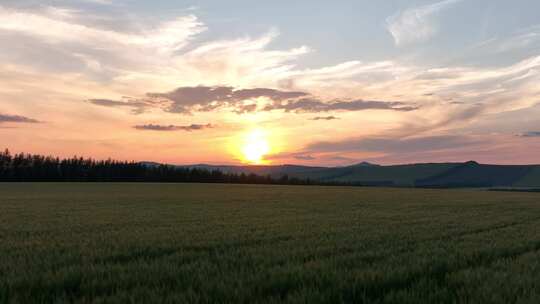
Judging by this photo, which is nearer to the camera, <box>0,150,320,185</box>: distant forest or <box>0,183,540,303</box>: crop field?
<box>0,183,540,303</box>: crop field

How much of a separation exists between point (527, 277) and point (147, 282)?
6599 mm

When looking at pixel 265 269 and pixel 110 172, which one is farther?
pixel 110 172

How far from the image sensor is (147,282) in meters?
7.35

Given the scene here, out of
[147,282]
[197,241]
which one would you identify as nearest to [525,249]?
[197,241]

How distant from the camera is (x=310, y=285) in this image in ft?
22.8

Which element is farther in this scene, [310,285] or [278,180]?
[278,180]

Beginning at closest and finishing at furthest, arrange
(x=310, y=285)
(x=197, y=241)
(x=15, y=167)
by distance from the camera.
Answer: (x=310, y=285) < (x=197, y=241) < (x=15, y=167)

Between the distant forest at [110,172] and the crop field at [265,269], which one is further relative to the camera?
the distant forest at [110,172]

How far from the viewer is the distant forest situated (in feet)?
425

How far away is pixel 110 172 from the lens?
13850 cm

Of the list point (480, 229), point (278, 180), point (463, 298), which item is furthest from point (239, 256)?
point (278, 180)

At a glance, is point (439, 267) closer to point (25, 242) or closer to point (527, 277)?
point (527, 277)

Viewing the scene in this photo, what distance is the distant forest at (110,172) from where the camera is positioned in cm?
12950

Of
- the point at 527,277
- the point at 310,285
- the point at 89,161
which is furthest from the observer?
the point at 89,161
